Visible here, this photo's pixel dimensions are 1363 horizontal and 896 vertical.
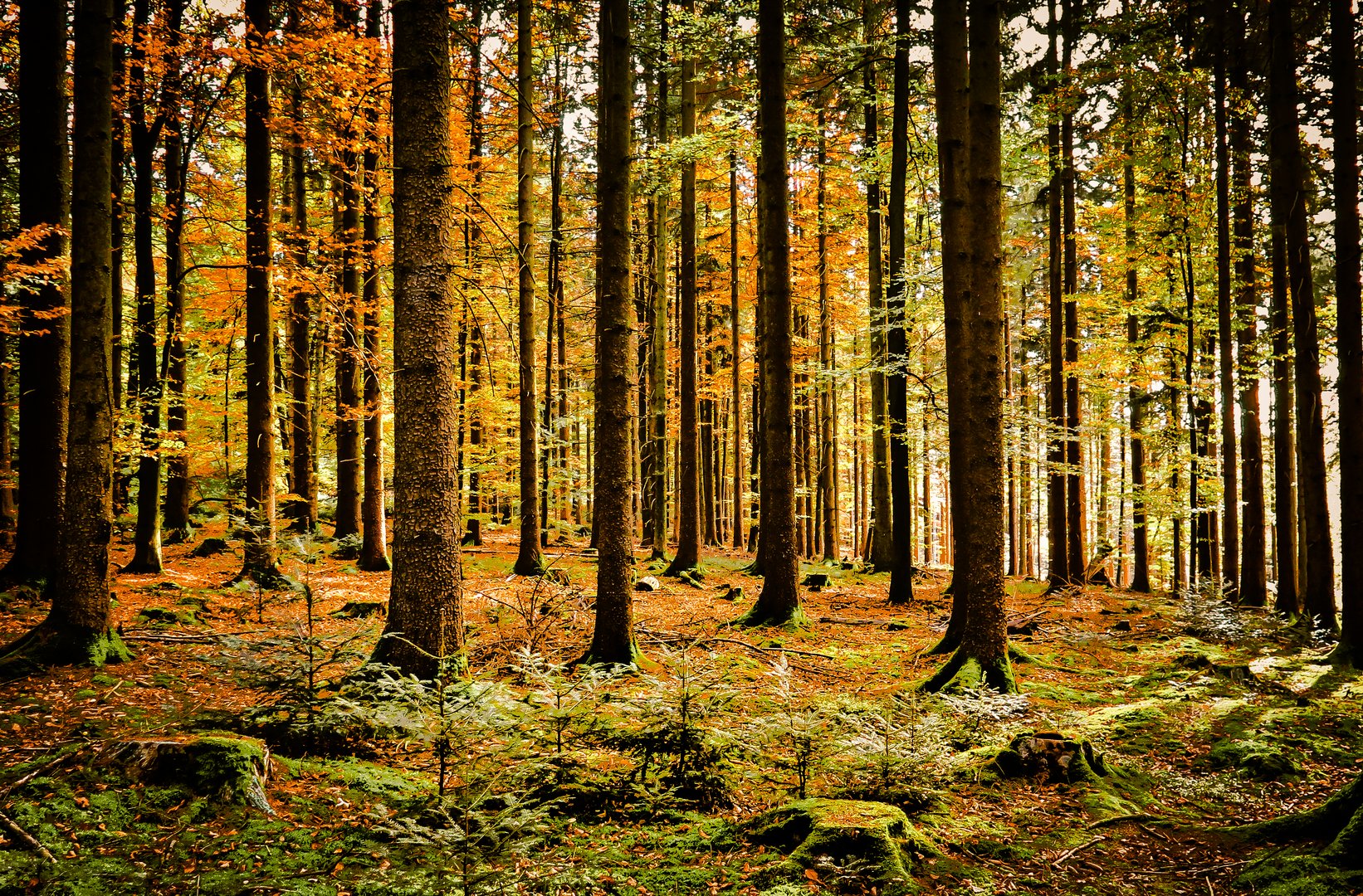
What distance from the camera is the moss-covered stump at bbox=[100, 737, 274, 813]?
4.18 m

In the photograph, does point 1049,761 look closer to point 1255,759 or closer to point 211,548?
point 1255,759

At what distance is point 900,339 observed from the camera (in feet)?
44.6

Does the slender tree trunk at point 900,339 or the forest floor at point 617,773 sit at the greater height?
the slender tree trunk at point 900,339

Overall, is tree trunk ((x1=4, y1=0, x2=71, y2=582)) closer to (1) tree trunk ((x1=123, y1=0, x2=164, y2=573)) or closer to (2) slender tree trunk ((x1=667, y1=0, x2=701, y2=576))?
(1) tree trunk ((x1=123, y1=0, x2=164, y2=573))

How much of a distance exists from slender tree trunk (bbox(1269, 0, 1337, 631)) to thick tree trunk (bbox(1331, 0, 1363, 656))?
2.93 feet

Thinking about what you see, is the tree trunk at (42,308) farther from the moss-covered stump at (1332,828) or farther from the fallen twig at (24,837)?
the moss-covered stump at (1332,828)

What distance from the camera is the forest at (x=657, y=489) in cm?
429

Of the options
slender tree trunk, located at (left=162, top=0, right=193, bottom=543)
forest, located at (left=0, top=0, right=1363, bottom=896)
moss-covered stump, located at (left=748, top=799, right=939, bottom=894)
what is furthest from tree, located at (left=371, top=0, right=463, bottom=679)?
slender tree trunk, located at (left=162, top=0, right=193, bottom=543)

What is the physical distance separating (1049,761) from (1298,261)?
868cm

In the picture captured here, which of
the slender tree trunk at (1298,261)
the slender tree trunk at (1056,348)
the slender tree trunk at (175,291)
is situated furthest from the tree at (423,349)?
the slender tree trunk at (1056,348)

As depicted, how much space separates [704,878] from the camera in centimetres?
388

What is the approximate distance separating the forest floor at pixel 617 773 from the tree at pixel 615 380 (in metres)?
0.73

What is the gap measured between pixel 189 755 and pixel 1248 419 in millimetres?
19002

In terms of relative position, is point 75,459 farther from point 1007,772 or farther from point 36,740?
point 1007,772
